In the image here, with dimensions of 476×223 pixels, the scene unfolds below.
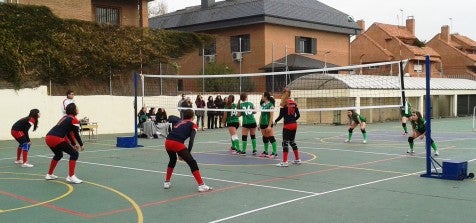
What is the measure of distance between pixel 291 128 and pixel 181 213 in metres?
5.59

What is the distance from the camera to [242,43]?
135 feet

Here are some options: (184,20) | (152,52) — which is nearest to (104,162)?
(152,52)

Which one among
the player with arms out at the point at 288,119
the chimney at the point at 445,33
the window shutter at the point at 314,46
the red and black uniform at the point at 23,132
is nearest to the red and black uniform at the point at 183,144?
the player with arms out at the point at 288,119

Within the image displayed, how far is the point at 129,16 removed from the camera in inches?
1297

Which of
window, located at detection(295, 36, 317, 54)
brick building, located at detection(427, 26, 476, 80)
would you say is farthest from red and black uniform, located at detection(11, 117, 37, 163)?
brick building, located at detection(427, 26, 476, 80)

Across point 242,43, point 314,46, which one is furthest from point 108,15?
point 314,46

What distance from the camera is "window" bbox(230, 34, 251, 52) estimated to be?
40.9 m

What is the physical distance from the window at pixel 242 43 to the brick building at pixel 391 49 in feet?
72.2

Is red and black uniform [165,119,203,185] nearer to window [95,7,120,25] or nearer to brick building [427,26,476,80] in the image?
window [95,7,120,25]

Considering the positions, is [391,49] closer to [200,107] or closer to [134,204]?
[200,107]

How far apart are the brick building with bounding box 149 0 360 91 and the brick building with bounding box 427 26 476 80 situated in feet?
80.0

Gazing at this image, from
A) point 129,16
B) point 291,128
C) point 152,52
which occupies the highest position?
point 129,16

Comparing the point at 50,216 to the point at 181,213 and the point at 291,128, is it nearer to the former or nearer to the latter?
the point at 181,213

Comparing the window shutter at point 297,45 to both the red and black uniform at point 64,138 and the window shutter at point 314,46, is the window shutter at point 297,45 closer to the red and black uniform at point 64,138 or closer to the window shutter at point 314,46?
the window shutter at point 314,46
